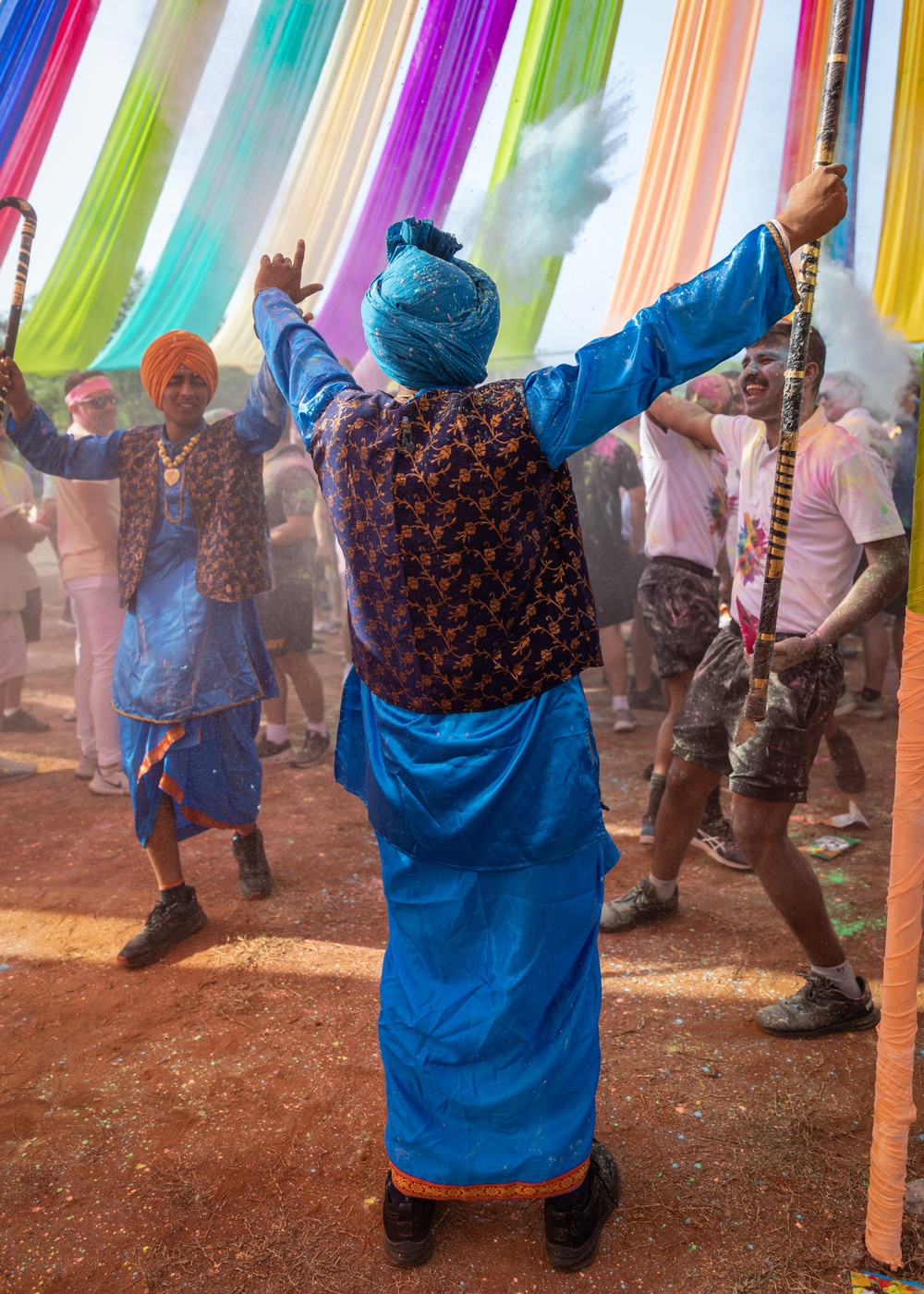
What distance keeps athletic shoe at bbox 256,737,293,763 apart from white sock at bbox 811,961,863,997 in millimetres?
3391

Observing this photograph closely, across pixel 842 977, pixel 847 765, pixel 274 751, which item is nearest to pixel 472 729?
pixel 842 977

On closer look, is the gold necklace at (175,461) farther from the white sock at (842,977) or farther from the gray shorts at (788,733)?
the white sock at (842,977)

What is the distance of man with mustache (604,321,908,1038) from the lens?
2377 millimetres

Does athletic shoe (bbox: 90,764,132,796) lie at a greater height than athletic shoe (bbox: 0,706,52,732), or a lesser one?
lesser

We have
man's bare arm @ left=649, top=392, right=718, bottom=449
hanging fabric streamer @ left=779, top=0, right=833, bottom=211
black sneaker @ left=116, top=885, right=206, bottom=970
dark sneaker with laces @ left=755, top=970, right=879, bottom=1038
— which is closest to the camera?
dark sneaker with laces @ left=755, top=970, right=879, bottom=1038

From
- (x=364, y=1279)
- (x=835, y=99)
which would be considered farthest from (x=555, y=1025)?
(x=835, y=99)

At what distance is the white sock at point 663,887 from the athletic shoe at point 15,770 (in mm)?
3718

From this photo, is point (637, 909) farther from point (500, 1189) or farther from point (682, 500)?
point (682, 500)

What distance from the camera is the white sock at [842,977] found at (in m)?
2.52

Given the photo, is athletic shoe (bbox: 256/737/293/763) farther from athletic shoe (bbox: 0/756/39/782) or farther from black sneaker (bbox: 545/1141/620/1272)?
black sneaker (bbox: 545/1141/620/1272)

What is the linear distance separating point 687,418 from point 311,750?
3.15 m

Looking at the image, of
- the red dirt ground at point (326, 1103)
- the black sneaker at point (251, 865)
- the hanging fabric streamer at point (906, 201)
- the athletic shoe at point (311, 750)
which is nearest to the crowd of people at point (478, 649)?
the red dirt ground at point (326, 1103)

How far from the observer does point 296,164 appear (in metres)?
4.51

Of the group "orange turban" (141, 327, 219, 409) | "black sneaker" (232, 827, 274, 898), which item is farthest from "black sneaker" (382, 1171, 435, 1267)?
"orange turban" (141, 327, 219, 409)
